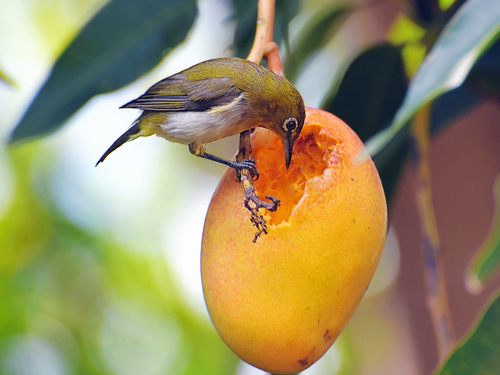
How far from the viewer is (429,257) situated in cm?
95

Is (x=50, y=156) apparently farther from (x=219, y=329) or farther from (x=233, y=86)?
(x=219, y=329)

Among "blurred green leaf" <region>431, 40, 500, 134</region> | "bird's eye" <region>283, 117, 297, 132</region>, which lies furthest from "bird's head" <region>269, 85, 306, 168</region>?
"blurred green leaf" <region>431, 40, 500, 134</region>

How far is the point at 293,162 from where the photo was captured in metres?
0.89

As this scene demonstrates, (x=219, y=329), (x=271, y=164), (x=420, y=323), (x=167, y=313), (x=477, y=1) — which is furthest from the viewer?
(x=167, y=313)

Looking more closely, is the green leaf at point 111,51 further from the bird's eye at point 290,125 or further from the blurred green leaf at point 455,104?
the blurred green leaf at point 455,104

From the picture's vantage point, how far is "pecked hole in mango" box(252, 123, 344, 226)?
2.53 ft

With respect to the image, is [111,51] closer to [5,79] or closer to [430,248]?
[5,79]

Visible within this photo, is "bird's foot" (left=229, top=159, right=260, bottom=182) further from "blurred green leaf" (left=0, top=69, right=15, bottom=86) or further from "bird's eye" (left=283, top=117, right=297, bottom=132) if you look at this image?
"blurred green leaf" (left=0, top=69, right=15, bottom=86)

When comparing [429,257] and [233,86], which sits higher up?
[233,86]

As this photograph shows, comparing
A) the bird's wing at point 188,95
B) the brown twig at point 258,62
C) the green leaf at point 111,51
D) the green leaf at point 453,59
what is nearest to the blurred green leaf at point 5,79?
the green leaf at point 111,51

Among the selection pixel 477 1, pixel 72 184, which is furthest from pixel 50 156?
pixel 477 1

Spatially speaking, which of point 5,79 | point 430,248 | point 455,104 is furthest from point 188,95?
point 455,104

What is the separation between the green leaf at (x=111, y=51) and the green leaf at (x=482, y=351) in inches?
32.6

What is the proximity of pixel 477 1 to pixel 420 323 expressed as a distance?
1.09 m
